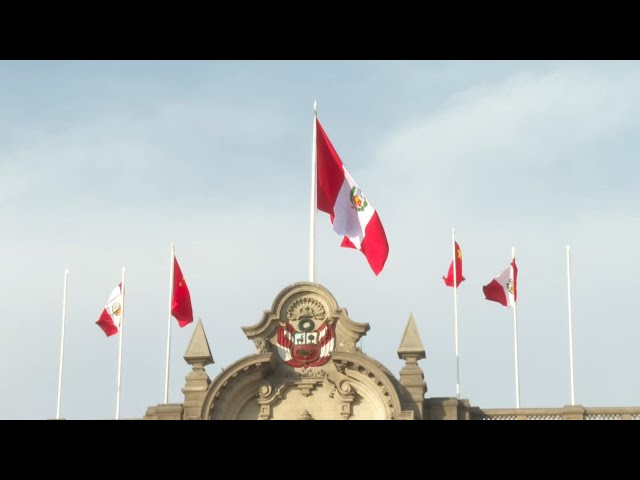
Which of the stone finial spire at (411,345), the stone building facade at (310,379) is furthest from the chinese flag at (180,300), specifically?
the stone finial spire at (411,345)

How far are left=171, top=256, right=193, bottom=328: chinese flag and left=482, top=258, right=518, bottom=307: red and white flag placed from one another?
7.76 m

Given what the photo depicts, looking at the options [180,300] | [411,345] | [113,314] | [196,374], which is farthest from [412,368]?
[113,314]

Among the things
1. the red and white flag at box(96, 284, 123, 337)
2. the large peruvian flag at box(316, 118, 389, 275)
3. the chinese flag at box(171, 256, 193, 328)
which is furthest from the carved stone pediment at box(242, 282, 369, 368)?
the red and white flag at box(96, 284, 123, 337)

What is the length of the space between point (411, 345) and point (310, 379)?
101 inches

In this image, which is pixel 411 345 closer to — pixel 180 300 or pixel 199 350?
pixel 199 350

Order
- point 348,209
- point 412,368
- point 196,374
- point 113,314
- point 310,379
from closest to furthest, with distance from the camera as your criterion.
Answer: point 412,368, point 310,379, point 196,374, point 348,209, point 113,314

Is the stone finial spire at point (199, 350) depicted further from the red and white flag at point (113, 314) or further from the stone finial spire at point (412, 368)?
the stone finial spire at point (412, 368)

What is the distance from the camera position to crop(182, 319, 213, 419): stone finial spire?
3108 cm

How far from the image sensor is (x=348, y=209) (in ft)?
108

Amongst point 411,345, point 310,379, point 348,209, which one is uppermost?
point 348,209
